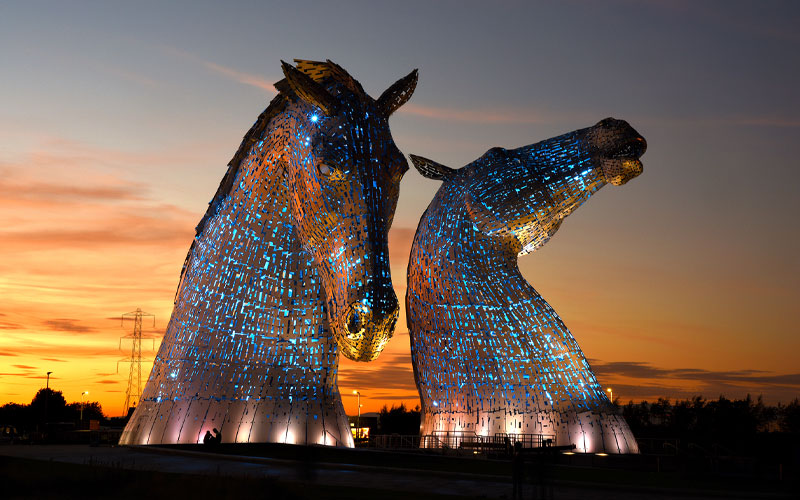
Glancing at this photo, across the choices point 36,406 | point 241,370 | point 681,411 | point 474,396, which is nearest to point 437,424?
point 474,396

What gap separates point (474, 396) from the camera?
16.3 meters

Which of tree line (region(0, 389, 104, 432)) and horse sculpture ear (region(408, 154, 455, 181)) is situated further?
tree line (region(0, 389, 104, 432))

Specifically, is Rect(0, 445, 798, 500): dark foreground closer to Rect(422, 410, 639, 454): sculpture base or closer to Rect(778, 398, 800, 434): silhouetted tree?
Rect(422, 410, 639, 454): sculpture base

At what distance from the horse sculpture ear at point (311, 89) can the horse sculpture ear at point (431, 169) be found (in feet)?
32.6

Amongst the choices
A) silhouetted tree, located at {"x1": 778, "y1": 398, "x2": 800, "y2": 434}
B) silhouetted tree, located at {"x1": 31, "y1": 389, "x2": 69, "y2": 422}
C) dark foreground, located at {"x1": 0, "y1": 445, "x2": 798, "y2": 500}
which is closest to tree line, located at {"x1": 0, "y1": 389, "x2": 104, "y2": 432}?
silhouetted tree, located at {"x1": 31, "y1": 389, "x2": 69, "y2": 422}

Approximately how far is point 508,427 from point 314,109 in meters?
9.19

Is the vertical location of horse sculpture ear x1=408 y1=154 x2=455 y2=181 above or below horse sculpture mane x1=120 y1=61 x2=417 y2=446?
above

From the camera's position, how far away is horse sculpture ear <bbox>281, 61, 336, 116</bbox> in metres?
8.31

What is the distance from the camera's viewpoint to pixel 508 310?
1634 centimetres

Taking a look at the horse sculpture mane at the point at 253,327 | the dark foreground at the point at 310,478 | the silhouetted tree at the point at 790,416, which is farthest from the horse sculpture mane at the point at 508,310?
the silhouetted tree at the point at 790,416

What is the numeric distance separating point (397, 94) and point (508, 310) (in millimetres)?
7780

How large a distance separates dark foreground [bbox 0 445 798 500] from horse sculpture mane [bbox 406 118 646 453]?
15.7ft

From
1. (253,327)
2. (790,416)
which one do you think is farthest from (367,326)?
(790,416)

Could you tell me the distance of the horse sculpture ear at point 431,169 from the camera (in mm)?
18250
